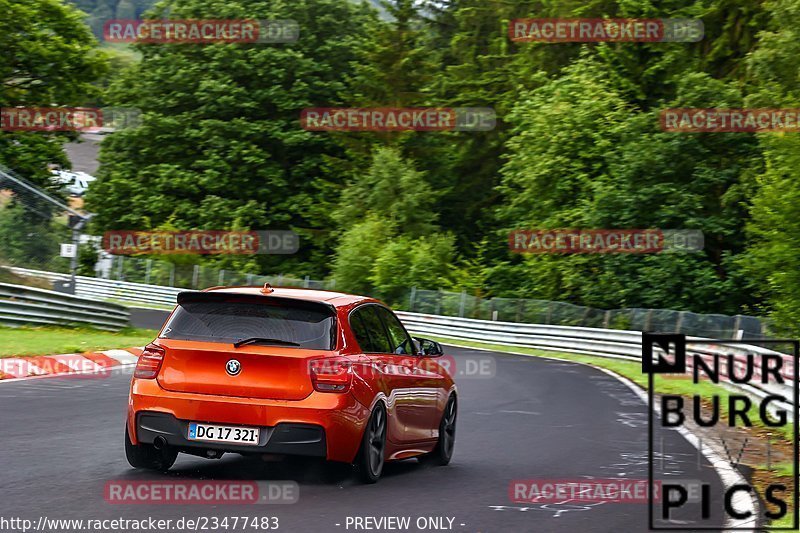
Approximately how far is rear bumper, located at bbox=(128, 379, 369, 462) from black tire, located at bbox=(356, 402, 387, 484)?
0.67ft

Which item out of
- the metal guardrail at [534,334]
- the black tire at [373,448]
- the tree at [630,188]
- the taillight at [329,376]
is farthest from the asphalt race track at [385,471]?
the tree at [630,188]

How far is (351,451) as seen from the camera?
9023 mm

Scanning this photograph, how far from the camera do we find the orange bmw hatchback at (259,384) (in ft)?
28.9

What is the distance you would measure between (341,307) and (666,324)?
87.7ft

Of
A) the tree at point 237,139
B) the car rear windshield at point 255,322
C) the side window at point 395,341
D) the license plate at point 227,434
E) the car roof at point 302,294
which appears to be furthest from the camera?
the tree at point 237,139

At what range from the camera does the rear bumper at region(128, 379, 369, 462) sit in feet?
28.8

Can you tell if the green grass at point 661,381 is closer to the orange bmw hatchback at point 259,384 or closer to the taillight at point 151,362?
the orange bmw hatchback at point 259,384

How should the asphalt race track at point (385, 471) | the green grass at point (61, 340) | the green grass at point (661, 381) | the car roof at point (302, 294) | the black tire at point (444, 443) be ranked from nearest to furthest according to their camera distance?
the asphalt race track at point (385, 471), the car roof at point (302, 294), the black tire at point (444, 443), the green grass at point (661, 381), the green grass at point (61, 340)

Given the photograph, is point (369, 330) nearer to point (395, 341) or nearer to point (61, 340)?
point (395, 341)

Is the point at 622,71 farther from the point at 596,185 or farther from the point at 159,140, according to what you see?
the point at 159,140

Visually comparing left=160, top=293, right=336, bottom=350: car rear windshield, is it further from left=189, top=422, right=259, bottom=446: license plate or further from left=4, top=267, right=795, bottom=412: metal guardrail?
left=4, top=267, right=795, bottom=412: metal guardrail

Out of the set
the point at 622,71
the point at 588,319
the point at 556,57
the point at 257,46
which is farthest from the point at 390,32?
the point at 588,319

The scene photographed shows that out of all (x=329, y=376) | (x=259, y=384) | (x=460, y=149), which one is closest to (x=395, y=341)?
(x=329, y=376)

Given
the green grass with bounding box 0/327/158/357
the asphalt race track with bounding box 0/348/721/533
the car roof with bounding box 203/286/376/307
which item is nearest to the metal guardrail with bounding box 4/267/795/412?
the green grass with bounding box 0/327/158/357
